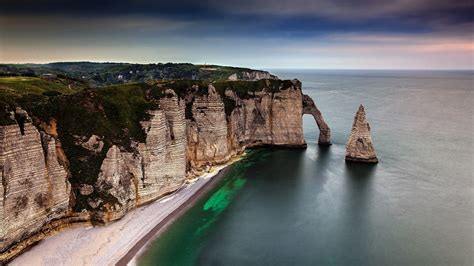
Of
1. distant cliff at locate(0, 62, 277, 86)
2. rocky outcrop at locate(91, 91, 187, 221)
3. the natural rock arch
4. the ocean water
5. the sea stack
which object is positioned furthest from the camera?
distant cliff at locate(0, 62, 277, 86)

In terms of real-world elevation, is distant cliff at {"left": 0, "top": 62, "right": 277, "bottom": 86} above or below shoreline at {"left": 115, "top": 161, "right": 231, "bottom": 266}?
above

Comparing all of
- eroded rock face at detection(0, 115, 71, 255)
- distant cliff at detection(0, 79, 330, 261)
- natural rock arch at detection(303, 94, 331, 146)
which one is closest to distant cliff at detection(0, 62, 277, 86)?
natural rock arch at detection(303, 94, 331, 146)

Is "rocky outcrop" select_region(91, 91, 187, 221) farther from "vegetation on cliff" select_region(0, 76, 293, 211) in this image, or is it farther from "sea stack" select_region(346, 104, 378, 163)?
"sea stack" select_region(346, 104, 378, 163)

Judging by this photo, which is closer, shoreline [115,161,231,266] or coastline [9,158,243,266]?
coastline [9,158,243,266]

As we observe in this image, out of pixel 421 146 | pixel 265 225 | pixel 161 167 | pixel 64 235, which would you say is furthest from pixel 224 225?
pixel 421 146

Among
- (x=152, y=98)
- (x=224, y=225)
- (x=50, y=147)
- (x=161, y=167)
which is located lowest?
(x=224, y=225)

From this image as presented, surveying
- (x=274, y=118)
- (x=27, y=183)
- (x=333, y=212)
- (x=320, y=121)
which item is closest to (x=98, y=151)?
(x=27, y=183)

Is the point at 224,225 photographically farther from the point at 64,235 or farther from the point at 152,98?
the point at 152,98

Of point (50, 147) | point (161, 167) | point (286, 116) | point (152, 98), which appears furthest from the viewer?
point (286, 116)
